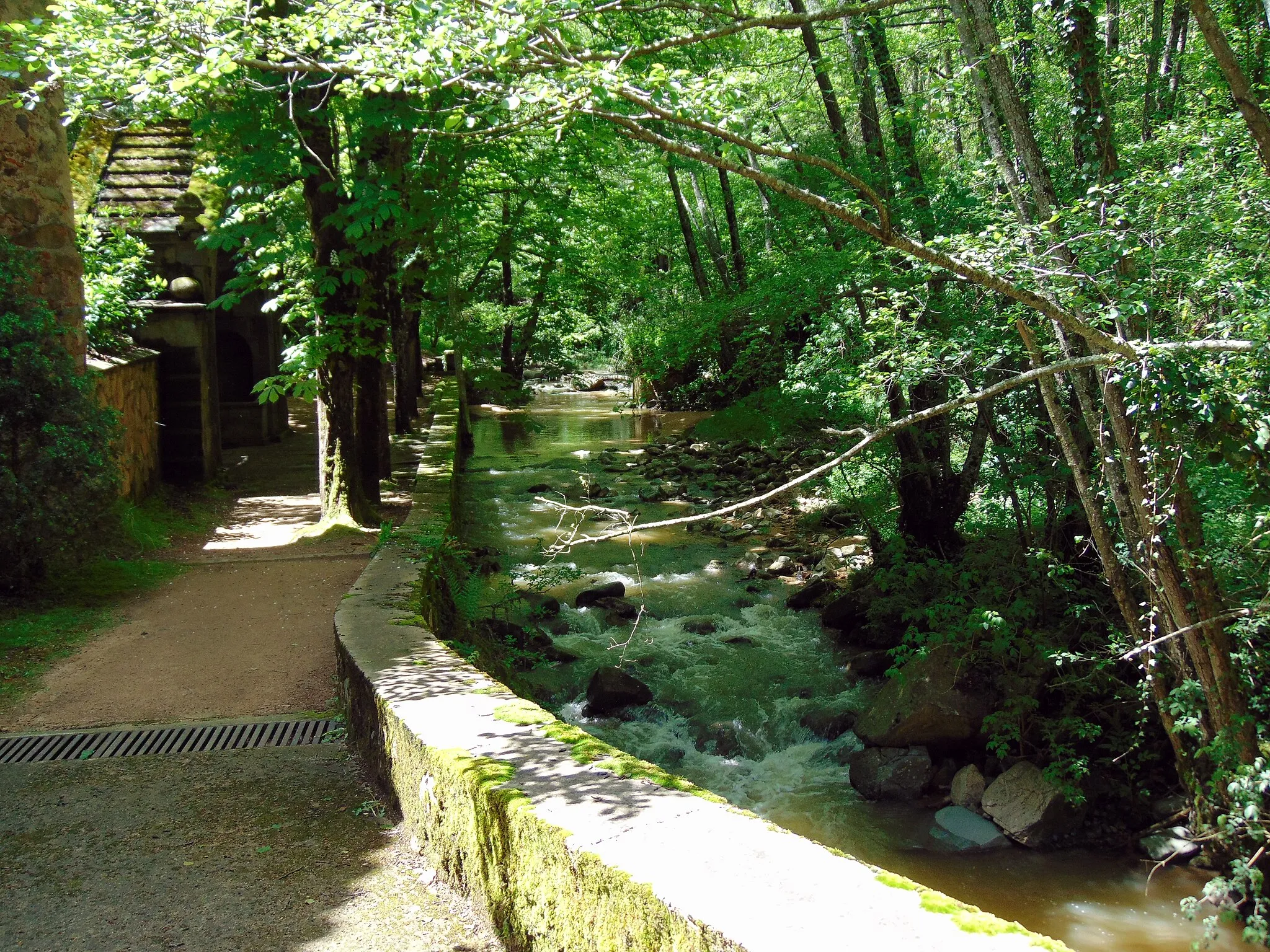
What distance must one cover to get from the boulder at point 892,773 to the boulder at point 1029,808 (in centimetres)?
48

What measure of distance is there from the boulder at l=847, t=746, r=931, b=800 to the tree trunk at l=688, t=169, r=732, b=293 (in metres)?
13.4

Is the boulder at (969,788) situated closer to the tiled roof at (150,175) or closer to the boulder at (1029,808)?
the boulder at (1029,808)

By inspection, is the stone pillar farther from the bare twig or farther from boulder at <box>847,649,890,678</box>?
the bare twig

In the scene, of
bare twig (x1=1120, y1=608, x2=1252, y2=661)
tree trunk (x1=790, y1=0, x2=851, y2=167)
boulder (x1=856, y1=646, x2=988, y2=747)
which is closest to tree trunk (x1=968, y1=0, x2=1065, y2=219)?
bare twig (x1=1120, y1=608, x2=1252, y2=661)

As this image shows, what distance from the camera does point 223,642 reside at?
7.05m

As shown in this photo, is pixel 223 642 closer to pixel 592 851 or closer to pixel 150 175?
pixel 592 851

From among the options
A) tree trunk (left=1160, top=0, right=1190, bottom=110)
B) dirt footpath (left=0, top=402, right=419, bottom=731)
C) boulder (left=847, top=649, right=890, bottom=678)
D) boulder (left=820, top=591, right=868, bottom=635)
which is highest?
tree trunk (left=1160, top=0, right=1190, bottom=110)

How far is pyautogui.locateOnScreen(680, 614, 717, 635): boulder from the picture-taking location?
33.3ft

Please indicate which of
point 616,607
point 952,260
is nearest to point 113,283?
point 616,607

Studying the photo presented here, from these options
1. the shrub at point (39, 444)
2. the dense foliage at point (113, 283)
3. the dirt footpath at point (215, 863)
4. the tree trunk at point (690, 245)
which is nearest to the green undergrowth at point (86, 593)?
the shrub at point (39, 444)

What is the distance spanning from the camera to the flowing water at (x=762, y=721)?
20.1 feet

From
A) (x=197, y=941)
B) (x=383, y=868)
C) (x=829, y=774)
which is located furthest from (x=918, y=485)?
(x=197, y=941)

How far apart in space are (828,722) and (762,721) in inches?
21.8

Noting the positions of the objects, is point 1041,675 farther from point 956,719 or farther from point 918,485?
point 918,485
